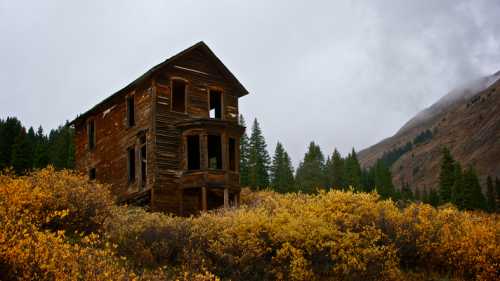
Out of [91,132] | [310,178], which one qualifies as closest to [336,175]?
[310,178]

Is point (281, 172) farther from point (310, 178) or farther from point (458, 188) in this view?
point (458, 188)

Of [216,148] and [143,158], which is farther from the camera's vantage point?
[216,148]

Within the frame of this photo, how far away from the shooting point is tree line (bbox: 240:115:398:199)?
66750mm

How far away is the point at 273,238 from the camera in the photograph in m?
19.0

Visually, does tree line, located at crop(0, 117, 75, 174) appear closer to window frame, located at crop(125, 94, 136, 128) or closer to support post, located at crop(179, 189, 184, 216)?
window frame, located at crop(125, 94, 136, 128)

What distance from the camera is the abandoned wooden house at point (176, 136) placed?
1144 inches

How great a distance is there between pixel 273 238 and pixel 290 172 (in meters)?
58.5

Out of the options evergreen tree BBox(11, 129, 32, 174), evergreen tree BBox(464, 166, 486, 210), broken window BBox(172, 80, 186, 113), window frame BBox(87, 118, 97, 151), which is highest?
evergreen tree BBox(11, 129, 32, 174)

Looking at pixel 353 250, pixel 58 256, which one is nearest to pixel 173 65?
pixel 353 250

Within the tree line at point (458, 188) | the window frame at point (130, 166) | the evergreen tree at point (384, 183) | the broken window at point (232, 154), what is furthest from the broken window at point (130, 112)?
the evergreen tree at point (384, 183)

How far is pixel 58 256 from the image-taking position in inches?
531

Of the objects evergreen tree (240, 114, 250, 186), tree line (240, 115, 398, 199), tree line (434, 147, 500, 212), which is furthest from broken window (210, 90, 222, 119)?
tree line (434, 147, 500, 212)

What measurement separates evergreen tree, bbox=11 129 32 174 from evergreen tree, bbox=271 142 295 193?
2703 centimetres

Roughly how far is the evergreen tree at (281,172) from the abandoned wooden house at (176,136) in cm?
3645
